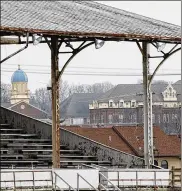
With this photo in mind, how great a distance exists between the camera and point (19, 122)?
32469mm

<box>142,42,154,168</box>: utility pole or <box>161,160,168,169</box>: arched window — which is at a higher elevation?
<box>142,42,154,168</box>: utility pole

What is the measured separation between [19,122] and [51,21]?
10048 mm

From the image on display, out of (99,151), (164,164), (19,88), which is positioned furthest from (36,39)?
(19,88)

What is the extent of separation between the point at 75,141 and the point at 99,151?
1.18 metres

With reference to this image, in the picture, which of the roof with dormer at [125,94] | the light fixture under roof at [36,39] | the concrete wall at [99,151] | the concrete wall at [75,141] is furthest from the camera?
the roof with dormer at [125,94]

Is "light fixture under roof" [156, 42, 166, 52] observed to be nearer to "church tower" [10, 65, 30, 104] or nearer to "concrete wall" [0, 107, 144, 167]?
"concrete wall" [0, 107, 144, 167]

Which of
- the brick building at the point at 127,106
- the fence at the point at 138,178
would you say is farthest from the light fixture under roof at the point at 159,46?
the brick building at the point at 127,106

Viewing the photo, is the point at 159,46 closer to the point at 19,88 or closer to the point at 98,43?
the point at 98,43

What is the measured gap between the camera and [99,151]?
29.5 m

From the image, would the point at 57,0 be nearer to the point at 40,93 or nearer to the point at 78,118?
the point at 40,93

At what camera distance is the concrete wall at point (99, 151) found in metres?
28.4

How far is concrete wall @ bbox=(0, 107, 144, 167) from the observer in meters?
28.8

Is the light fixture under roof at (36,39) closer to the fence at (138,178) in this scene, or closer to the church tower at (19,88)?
the fence at (138,178)

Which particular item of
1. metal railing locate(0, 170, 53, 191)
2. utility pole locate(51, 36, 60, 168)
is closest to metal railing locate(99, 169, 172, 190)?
utility pole locate(51, 36, 60, 168)
